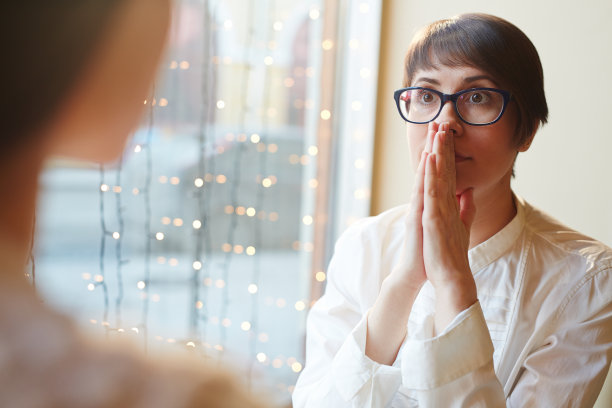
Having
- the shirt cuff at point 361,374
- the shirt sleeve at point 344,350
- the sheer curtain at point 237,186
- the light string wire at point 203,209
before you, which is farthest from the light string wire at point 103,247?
the shirt cuff at point 361,374

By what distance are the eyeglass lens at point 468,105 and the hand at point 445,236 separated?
7 centimetres

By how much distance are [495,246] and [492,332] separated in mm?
197

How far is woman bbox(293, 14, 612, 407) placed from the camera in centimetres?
119

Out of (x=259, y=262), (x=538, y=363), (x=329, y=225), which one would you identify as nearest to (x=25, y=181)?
(x=538, y=363)

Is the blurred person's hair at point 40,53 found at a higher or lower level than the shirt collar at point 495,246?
higher

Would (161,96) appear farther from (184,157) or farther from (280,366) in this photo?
(280,366)

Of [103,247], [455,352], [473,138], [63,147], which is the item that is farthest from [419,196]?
[103,247]

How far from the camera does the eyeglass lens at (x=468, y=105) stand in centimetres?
130

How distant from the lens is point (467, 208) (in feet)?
4.40

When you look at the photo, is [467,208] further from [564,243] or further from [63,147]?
[63,147]

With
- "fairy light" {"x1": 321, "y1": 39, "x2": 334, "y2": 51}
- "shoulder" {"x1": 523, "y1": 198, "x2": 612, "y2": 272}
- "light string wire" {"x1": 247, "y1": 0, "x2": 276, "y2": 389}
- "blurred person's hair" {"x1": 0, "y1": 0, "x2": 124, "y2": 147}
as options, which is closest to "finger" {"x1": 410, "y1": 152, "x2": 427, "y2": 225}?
"shoulder" {"x1": 523, "y1": 198, "x2": 612, "y2": 272}

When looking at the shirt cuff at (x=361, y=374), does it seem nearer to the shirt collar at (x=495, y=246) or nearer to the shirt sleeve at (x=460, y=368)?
the shirt sleeve at (x=460, y=368)

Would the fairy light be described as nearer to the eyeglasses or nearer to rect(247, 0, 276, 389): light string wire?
rect(247, 0, 276, 389): light string wire

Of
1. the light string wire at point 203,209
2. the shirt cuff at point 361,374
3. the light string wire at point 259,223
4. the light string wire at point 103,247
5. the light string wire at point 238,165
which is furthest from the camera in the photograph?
the light string wire at point 259,223
